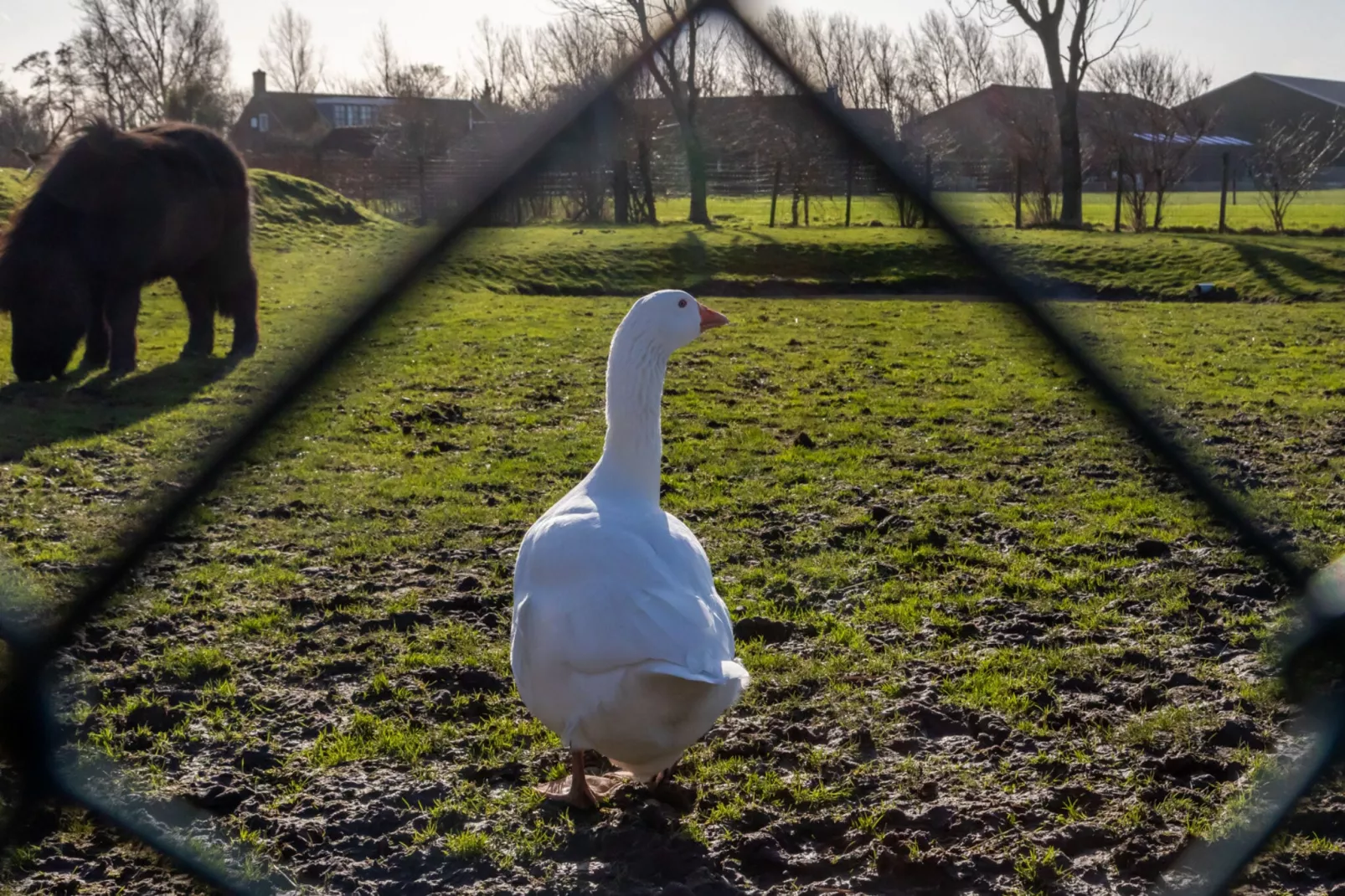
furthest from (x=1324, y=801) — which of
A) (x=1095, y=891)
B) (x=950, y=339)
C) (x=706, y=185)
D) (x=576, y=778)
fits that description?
(x=706, y=185)

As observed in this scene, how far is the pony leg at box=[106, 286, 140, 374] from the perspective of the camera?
9.56 meters

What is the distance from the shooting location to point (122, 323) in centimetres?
971

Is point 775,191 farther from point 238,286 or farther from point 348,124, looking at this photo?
point 238,286

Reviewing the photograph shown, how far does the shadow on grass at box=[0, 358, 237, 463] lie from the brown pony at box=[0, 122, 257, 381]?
293 mm

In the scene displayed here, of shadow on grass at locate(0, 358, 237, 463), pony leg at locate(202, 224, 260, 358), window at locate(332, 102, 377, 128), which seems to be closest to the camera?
shadow on grass at locate(0, 358, 237, 463)

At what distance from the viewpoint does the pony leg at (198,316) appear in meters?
11.0

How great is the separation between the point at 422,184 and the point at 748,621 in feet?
8.32

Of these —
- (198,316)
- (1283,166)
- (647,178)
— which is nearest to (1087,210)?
(1283,166)

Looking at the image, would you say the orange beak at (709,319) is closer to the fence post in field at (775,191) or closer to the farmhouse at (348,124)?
the farmhouse at (348,124)

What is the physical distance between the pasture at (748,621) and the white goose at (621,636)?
33cm

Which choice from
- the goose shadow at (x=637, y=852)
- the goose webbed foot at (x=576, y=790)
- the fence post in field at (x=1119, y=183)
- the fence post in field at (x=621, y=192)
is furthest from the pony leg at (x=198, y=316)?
the fence post in field at (x=1119, y=183)

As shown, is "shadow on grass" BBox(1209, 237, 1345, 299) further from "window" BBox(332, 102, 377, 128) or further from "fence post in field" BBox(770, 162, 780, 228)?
"window" BBox(332, 102, 377, 128)

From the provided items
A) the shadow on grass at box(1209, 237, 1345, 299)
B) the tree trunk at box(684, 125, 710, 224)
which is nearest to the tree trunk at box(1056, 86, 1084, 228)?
the tree trunk at box(684, 125, 710, 224)

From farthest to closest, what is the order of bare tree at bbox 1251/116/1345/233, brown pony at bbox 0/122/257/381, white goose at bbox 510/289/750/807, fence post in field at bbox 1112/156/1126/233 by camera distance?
1. bare tree at bbox 1251/116/1345/233
2. fence post in field at bbox 1112/156/1126/233
3. brown pony at bbox 0/122/257/381
4. white goose at bbox 510/289/750/807
